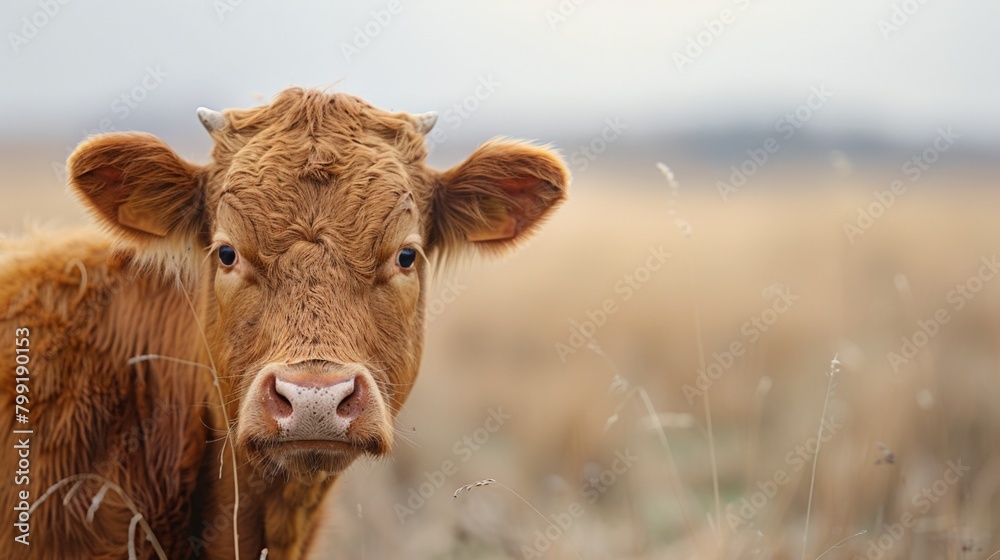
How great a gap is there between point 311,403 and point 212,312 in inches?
45.1

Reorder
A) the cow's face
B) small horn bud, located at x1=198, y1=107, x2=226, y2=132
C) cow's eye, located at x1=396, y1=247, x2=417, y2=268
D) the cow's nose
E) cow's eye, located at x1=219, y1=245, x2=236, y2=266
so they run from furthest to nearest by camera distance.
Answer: small horn bud, located at x1=198, y1=107, x2=226, y2=132 → cow's eye, located at x1=396, y1=247, x2=417, y2=268 → cow's eye, located at x1=219, y1=245, x2=236, y2=266 → the cow's face → the cow's nose

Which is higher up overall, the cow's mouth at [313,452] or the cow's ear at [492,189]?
the cow's ear at [492,189]

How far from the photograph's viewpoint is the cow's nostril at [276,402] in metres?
3.17

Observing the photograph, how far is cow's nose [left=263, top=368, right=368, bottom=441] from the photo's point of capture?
313 centimetres

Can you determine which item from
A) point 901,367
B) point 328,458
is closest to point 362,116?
point 328,458

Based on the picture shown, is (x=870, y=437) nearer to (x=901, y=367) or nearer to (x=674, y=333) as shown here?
(x=901, y=367)

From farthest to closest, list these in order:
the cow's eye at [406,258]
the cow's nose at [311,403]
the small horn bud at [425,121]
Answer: the small horn bud at [425,121] → the cow's eye at [406,258] → the cow's nose at [311,403]

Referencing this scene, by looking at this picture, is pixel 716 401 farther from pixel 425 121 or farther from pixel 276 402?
pixel 276 402

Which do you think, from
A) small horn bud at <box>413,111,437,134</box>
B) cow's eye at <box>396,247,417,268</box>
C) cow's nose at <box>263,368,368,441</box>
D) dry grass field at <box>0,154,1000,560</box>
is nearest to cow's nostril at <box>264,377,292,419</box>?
cow's nose at <box>263,368,368,441</box>

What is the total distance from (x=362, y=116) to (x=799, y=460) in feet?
14.3

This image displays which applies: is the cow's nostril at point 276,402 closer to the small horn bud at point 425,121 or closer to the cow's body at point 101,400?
the cow's body at point 101,400

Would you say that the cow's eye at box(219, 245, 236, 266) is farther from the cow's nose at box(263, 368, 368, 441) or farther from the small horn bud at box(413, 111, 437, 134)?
the small horn bud at box(413, 111, 437, 134)

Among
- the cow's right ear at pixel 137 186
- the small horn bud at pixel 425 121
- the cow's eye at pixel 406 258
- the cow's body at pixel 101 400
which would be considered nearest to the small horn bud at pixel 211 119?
the cow's right ear at pixel 137 186

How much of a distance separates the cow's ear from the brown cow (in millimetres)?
13
